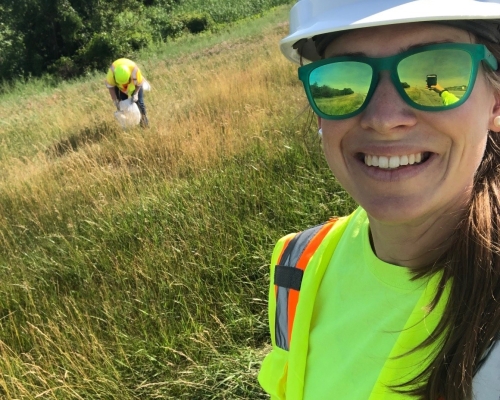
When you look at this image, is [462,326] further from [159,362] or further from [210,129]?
[210,129]

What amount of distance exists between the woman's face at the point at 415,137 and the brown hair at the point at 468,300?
0.20 ft

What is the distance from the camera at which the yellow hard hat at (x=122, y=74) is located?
749 centimetres

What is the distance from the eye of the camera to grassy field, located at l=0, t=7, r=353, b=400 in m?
A: 2.43

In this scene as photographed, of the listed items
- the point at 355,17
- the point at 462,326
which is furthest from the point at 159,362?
the point at 355,17

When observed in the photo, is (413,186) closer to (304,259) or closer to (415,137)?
(415,137)

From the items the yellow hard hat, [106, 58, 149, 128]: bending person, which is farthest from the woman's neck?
the yellow hard hat

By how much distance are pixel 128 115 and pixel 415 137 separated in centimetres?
676

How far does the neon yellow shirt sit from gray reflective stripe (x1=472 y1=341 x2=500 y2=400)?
0.18 m

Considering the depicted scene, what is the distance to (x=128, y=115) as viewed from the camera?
708 cm

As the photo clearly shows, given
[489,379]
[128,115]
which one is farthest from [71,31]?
[489,379]

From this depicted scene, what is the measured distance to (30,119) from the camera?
10117 mm

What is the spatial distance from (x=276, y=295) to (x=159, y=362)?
1505mm

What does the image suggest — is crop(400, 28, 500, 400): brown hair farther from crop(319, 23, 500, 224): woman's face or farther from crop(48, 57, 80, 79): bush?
crop(48, 57, 80, 79): bush

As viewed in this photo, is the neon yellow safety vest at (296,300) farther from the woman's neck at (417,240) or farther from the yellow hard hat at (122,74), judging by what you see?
the yellow hard hat at (122,74)
